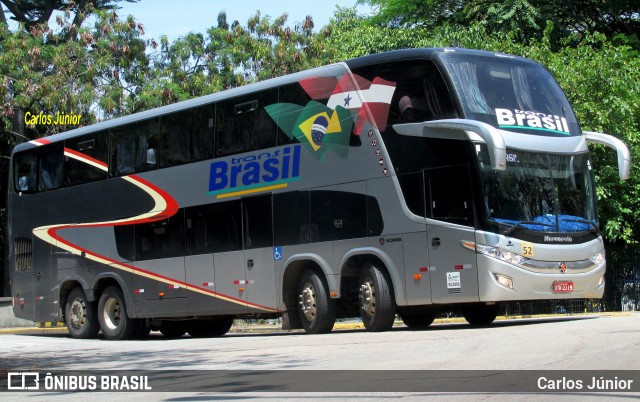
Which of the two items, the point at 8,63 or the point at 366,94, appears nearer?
the point at 366,94

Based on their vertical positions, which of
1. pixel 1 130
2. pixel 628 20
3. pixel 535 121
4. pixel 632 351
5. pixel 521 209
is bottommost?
pixel 632 351

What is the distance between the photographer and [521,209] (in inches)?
653

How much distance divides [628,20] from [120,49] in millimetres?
19240

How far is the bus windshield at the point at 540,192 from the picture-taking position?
16359 millimetres

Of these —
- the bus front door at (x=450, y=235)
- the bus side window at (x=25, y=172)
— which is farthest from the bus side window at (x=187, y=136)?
the bus front door at (x=450, y=235)

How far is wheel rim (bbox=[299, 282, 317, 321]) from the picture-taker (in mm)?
18484

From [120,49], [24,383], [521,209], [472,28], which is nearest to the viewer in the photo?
[24,383]

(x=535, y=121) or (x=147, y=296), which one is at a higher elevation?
(x=535, y=121)

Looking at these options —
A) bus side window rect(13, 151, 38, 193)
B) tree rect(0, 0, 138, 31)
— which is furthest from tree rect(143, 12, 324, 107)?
bus side window rect(13, 151, 38, 193)

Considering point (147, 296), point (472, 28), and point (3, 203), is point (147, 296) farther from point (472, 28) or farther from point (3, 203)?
point (3, 203)

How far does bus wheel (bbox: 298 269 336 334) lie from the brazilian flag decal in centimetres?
221

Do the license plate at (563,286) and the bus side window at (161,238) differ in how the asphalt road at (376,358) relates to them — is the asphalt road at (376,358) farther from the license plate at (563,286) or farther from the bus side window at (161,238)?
the bus side window at (161,238)

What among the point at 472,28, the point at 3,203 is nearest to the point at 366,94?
the point at 472,28

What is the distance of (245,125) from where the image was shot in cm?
1961
